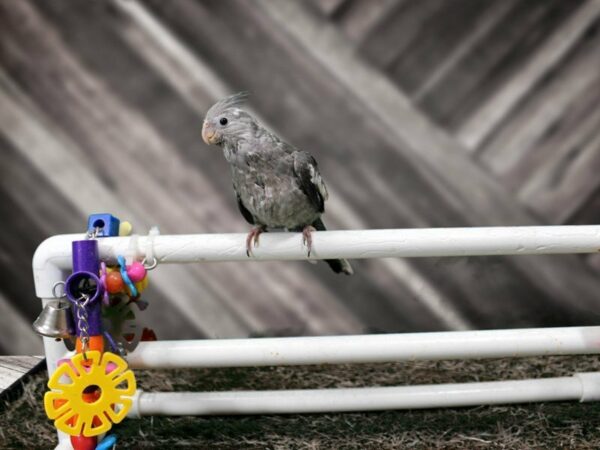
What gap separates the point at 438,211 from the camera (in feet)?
4.93

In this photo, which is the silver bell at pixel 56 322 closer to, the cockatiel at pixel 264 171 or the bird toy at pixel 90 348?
the bird toy at pixel 90 348

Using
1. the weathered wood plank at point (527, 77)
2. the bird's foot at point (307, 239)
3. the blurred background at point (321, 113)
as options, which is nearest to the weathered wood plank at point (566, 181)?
the blurred background at point (321, 113)

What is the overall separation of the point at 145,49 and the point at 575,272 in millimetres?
1463

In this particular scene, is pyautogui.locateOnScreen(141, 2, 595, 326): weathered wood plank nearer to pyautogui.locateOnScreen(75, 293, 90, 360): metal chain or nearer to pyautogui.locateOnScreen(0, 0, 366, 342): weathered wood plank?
pyautogui.locateOnScreen(0, 0, 366, 342): weathered wood plank

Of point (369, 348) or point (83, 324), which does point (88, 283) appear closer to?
point (83, 324)

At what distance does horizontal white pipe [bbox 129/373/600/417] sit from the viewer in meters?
1.10

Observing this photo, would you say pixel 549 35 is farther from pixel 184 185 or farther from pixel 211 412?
pixel 211 412

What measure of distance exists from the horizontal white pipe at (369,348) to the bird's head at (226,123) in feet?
1.32

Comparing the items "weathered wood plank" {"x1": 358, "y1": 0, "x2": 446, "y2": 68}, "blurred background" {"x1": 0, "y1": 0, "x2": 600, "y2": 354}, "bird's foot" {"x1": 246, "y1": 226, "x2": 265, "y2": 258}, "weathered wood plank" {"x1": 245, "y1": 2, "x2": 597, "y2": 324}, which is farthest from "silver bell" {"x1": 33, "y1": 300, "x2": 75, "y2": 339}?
"weathered wood plank" {"x1": 358, "y1": 0, "x2": 446, "y2": 68}

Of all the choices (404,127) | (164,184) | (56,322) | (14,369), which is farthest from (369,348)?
(14,369)

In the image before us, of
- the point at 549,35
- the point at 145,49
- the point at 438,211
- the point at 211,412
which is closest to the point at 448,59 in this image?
the point at 549,35

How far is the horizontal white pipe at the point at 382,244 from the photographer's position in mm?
890

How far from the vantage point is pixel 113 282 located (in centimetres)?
83

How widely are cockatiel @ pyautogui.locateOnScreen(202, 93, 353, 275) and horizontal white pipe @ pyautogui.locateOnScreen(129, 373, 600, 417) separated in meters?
0.39
